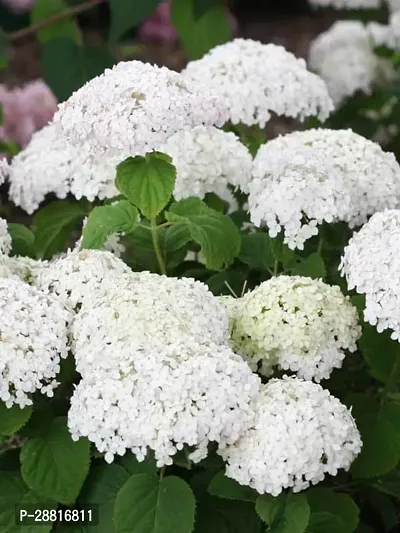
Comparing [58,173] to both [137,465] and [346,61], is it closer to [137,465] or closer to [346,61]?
[137,465]

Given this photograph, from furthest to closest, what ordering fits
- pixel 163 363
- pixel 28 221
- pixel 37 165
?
pixel 28 221 < pixel 37 165 < pixel 163 363

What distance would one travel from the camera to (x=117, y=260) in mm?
1377

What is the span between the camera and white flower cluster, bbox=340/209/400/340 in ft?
4.05

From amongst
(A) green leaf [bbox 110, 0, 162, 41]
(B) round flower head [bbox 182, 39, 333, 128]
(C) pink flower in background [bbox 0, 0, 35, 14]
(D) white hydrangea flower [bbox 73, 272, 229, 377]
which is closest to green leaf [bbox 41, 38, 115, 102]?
(A) green leaf [bbox 110, 0, 162, 41]

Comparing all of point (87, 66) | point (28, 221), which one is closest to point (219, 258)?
point (87, 66)

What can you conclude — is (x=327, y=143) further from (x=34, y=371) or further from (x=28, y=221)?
(x=28, y=221)

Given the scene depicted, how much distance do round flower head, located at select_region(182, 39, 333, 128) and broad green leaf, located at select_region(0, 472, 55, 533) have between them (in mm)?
707

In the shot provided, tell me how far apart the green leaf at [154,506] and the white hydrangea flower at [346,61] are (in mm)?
1497

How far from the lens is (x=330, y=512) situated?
131cm

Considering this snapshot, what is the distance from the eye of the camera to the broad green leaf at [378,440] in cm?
137

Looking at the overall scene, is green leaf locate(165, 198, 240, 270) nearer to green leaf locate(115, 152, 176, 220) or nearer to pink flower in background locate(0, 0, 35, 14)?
green leaf locate(115, 152, 176, 220)

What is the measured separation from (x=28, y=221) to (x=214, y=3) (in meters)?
0.84

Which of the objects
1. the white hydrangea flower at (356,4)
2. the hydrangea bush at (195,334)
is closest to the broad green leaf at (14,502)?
the hydrangea bush at (195,334)

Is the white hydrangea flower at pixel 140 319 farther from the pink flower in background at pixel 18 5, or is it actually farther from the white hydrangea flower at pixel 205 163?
the pink flower in background at pixel 18 5
